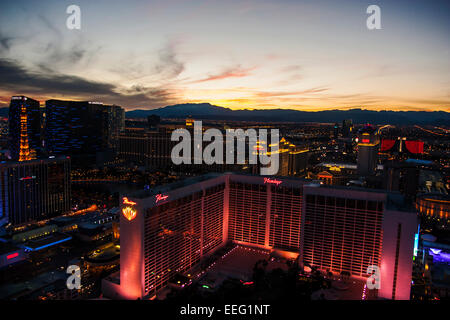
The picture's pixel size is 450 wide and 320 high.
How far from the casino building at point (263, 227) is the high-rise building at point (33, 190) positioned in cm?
1409

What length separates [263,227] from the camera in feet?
62.5

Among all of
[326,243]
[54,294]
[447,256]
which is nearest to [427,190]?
[447,256]

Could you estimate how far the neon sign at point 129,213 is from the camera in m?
12.9

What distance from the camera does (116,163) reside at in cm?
5247

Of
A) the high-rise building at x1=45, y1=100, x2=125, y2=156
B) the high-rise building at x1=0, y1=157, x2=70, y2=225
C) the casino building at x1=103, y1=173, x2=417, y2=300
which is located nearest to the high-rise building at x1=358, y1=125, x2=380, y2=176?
the casino building at x1=103, y1=173, x2=417, y2=300

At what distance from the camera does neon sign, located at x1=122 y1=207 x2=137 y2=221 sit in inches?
508

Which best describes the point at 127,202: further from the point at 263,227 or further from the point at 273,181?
the point at 263,227

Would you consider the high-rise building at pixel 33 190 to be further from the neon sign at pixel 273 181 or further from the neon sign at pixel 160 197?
the neon sign at pixel 273 181

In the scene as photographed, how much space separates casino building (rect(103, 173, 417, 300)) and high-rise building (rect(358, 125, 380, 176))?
26302 mm

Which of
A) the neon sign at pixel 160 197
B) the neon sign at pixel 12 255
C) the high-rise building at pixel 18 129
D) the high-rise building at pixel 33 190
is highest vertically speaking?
the high-rise building at pixel 18 129

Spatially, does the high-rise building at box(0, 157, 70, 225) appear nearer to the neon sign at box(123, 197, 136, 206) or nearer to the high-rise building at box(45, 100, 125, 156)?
the neon sign at box(123, 197, 136, 206)

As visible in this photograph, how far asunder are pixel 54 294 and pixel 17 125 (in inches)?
1042
